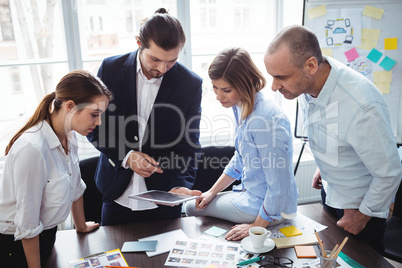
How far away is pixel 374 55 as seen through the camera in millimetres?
2771

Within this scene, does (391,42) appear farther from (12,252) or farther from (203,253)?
(12,252)

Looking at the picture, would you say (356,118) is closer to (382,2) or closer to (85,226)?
(85,226)

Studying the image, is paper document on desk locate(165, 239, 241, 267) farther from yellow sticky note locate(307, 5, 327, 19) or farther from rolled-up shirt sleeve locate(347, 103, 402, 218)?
yellow sticky note locate(307, 5, 327, 19)

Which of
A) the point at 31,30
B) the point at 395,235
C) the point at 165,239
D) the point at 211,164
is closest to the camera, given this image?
the point at 165,239

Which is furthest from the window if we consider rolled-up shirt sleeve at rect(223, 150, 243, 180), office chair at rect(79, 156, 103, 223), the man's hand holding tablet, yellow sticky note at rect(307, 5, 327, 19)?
the man's hand holding tablet

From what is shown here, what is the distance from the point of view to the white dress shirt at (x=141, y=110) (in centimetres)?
181

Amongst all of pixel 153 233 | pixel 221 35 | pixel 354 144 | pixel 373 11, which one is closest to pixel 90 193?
pixel 153 233

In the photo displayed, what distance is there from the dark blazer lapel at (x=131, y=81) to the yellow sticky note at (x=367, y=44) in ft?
6.30

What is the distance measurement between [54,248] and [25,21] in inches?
76.2

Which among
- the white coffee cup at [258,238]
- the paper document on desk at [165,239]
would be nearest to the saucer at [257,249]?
the white coffee cup at [258,238]

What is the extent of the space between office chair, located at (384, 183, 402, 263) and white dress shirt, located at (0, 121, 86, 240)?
5.65 ft

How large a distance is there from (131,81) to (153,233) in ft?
2.46

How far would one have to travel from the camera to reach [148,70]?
167 cm

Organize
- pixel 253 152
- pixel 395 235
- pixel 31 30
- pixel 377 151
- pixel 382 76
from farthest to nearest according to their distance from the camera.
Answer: pixel 382 76 < pixel 31 30 < pixel 395 235 < pixel 253 152 < pixel 377 151
